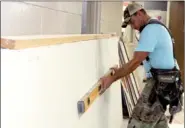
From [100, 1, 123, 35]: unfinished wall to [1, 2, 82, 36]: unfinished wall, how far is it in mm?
1048

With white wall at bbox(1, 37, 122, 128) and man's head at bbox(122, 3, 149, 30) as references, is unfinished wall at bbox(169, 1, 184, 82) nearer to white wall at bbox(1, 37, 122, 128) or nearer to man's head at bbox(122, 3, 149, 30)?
man's head at bbox(122, 3, 149, 30)

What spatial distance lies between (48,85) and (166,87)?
5.19 ft

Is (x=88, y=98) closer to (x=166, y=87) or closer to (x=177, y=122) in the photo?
(x=166, y=87)

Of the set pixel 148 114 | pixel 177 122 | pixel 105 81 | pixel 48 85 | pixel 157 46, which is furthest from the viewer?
pixel 177 122

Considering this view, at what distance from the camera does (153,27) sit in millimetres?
2293

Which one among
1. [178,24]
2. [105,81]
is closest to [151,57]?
[105,81]

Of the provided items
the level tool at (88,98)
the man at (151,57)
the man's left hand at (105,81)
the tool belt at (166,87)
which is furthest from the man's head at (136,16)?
the level tool at (88,98)

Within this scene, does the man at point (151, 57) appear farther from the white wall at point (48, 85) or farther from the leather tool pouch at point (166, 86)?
the white wall at point (48, 85)

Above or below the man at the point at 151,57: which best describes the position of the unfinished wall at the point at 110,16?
above

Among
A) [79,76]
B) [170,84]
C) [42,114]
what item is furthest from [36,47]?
[170,84]

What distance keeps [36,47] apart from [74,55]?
1.51 ft

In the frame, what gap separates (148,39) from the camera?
2240mm

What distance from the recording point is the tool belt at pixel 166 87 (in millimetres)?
2408

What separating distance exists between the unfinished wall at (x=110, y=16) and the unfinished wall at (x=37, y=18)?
105 centimetres
